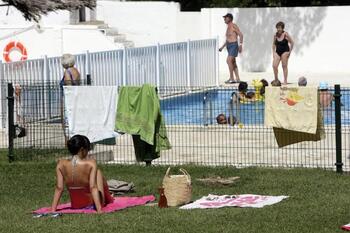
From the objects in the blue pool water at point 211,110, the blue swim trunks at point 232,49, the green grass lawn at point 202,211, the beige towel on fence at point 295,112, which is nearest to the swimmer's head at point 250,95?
the blue pool water at point 211,110

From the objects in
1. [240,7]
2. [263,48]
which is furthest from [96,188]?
[240,7]

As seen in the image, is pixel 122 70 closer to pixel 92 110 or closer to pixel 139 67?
pixel 139 67

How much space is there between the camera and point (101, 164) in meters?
15.3

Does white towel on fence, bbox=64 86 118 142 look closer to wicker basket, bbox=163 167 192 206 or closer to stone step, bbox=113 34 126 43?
wicker basket, bbox=163 167 192 206

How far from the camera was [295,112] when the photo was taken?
14156mm

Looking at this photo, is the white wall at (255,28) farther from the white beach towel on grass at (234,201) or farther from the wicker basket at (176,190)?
the wicker basket at (176,190)

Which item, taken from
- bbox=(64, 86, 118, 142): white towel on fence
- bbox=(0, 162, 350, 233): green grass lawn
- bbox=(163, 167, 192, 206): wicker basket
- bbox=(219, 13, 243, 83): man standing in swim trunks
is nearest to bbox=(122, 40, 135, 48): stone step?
bbox=(219, 13, 243, 83): man standing in swim trunks

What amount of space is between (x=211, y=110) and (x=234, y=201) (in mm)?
5817

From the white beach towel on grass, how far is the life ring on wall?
14799 millimetres

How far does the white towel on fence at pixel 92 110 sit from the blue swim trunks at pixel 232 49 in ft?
44.1

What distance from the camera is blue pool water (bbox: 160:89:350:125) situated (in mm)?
16609

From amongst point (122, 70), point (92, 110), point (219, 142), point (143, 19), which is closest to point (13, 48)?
point (122, 70)

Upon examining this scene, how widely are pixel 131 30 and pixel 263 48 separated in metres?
4.52

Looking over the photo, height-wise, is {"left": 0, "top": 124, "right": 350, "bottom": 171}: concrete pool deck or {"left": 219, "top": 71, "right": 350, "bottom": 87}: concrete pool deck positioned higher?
{"left": 219, "top": 71, "right": 350, "bottom": 87}: concrete pool deck
